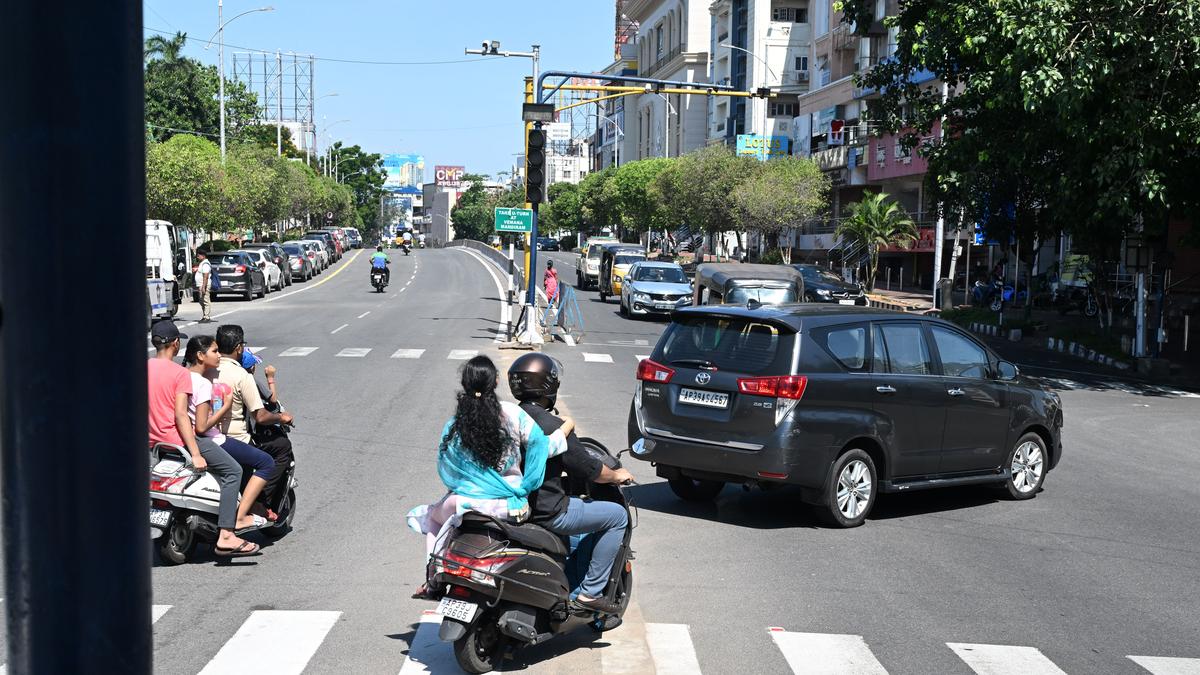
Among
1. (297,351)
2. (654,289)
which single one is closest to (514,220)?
(297,351)

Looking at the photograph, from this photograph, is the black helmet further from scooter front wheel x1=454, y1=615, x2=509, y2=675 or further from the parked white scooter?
the parked white scooter

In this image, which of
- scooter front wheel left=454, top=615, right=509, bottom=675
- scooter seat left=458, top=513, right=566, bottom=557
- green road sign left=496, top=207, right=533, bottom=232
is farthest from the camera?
green road sign left=496, top=207, right=533, bottom=232

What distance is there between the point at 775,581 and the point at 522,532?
2640mm

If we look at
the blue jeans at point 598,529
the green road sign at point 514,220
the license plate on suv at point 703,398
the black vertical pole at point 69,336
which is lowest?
the blue jeans at point 598,529

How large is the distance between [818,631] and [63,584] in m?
5.83

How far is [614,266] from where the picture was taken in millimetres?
46219

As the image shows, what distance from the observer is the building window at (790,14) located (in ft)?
279

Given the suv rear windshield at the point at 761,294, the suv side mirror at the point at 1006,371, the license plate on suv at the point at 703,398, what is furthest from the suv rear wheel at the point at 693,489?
the suv rear windshield at the point at 761,294

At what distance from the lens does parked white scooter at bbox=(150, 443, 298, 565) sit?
7953 millimetres

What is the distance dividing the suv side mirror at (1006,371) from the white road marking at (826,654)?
5.00m

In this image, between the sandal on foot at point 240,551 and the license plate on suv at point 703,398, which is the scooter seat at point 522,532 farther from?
the license plate on suv at point 703,398

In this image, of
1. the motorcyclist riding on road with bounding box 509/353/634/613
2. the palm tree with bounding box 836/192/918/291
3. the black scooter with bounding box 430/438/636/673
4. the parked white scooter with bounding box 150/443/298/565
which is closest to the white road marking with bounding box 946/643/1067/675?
the motorcyclist riding on road with bounding box 509/353/634/613

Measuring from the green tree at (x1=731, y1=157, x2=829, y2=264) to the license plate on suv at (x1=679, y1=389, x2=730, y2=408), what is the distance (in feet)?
158

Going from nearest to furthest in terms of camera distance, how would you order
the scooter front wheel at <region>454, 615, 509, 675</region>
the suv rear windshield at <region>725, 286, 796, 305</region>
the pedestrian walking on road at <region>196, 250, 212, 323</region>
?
1. the scooter front wheel at <region>454, 615, 509, 675</region>
2. the suv rear windshield at <region>725, 286, 796, 305</region>
3. the pedestrian walking on road at <region>196, 250, 212, 323</region>
